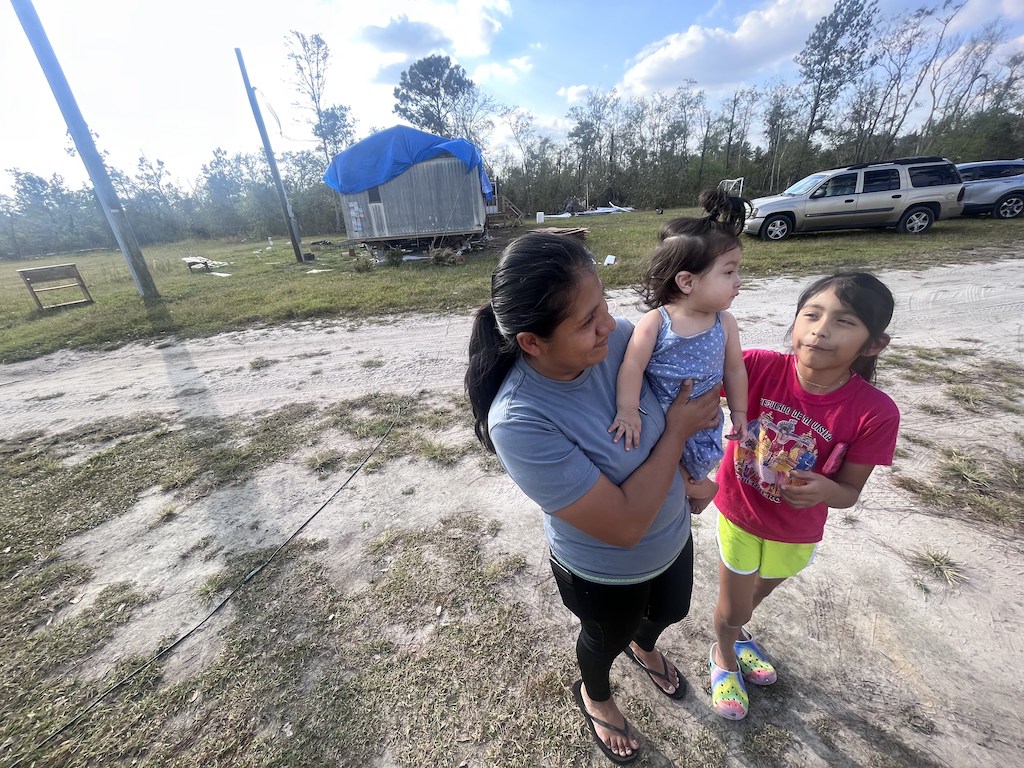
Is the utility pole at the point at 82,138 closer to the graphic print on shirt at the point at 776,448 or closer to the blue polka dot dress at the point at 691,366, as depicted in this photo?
the blue polka dot dress at the point at 691,366

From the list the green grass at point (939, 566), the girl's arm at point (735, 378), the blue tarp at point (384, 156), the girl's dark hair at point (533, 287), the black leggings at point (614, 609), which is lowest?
the green grass at point (939, 566)

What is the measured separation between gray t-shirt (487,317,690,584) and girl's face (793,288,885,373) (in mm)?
501

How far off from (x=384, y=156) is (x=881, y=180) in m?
12.4

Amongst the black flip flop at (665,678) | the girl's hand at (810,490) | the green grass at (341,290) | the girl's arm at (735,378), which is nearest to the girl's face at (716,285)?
the girl's arm at (735,378)

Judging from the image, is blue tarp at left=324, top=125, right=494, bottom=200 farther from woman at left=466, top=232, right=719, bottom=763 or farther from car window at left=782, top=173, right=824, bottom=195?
woman at left=466, top=232, right=719, bottom=763

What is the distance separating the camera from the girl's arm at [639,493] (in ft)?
3.51

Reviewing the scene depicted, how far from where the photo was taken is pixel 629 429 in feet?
3.88

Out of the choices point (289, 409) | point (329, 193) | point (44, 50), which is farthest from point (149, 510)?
point (329, 193)

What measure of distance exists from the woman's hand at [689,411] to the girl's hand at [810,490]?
1.11 ft

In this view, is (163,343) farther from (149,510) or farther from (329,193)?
(329,193)

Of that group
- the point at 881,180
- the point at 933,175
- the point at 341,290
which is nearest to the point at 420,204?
the point at 341,290

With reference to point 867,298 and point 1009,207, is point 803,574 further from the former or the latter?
point 1009,207

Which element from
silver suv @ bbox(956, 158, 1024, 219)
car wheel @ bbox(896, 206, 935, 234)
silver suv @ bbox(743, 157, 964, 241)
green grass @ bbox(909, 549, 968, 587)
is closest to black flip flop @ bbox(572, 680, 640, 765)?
green grass @ bbox(909, 549, 968, 587)

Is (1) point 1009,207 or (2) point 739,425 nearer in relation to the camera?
(2) point 739,425
